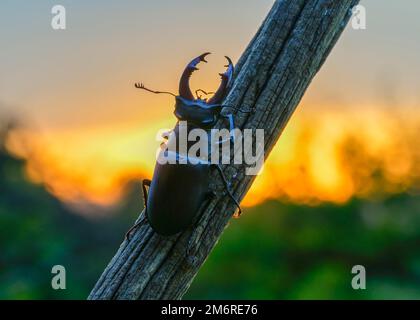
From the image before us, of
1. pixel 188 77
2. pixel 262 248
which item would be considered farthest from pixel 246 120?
pixel 262 248

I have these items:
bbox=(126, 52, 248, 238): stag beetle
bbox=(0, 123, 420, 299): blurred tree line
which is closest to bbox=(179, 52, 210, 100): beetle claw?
bbox=(126, 52, 248, 238): stag beetle

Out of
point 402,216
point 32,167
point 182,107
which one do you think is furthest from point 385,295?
point 182,107

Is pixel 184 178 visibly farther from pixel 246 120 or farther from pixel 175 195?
pixel 246 120

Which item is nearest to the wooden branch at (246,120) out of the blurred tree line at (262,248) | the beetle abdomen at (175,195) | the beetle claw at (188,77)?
the beetle abdomen at (175,195)

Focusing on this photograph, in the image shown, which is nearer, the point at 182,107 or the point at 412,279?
the point at 182,107

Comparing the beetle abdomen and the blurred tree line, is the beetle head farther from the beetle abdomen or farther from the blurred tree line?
the blurred tree line
